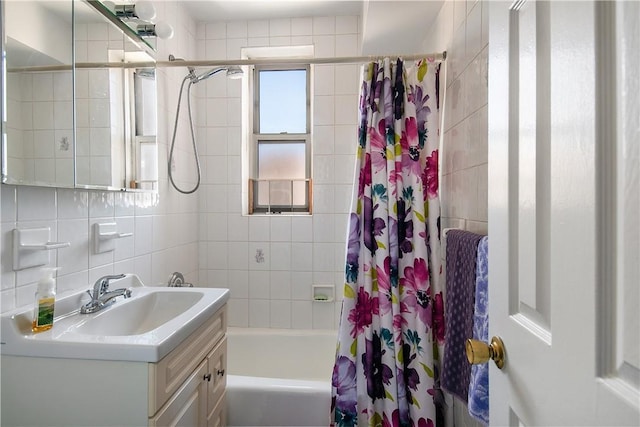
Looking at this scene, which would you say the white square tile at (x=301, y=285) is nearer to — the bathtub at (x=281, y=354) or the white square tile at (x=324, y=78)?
the bathtub at (x=281, y=354)

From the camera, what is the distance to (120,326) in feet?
3.72

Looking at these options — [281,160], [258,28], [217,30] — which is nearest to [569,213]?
[281,160]

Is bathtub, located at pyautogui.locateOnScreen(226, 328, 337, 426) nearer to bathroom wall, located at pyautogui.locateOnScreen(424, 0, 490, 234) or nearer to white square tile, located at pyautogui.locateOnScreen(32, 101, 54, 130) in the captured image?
bathroom wall, located at pyautogui.locateOnScreen(424, 0, 490, 234)

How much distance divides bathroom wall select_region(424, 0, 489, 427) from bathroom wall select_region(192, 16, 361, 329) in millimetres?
856

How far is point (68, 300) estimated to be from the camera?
106 cm

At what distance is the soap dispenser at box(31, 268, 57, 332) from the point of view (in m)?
0.89

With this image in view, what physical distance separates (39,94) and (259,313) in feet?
5.77

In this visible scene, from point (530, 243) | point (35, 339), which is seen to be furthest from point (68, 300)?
point (530, 243)

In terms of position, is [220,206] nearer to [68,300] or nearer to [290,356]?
[290,356]

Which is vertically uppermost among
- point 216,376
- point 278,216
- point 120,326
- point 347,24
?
point 347,24

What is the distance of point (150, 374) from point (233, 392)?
2.64 ft

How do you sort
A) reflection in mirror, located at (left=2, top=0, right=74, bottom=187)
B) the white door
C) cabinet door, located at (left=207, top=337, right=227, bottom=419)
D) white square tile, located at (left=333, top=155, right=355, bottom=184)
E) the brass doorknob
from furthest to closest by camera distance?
white square tile, located at (left=333, top=155, right=355, bottom=184)
cabinet door, located at (left=207, top=337, right=227, bottom=419)
reflection in mirror, located at (left=2, top=0, right=74, bottom=187)
the brass doorknob
the white door

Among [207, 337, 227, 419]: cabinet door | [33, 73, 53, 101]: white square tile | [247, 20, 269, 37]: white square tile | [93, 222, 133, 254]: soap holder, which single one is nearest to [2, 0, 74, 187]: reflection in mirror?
[33, 73, 53, 101]: white square tile

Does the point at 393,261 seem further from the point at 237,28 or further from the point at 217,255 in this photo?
the point at 237,28
